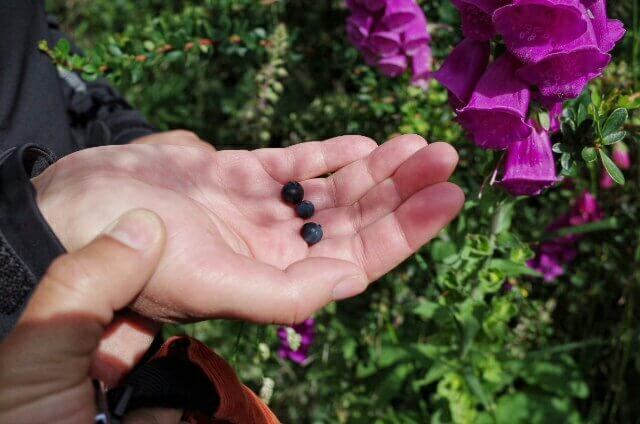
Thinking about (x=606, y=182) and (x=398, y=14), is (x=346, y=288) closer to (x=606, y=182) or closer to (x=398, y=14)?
(x=398, y=14)

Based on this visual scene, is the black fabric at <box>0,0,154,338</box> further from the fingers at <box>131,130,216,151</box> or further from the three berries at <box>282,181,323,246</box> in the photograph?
the three berries at <box>282,181,323,246</box>

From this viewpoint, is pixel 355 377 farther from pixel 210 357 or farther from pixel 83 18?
pixel 83 18

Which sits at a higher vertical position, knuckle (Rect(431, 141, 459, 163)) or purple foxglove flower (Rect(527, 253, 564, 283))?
knuckle (Rect(431, 141, 459, 163))

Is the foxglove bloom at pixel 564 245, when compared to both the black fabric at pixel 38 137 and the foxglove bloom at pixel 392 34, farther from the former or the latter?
the black fabric at pixel 38 137

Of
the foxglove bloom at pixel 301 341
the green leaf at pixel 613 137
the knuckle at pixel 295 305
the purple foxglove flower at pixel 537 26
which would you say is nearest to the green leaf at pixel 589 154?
the green leaf at pixel 613 137

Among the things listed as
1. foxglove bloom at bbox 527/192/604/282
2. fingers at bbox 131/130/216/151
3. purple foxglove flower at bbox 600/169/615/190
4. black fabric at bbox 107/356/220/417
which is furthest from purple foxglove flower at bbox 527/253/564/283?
black fabric at bbox 107/356/220/417

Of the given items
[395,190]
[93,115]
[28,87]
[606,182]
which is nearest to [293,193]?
[395,190]
